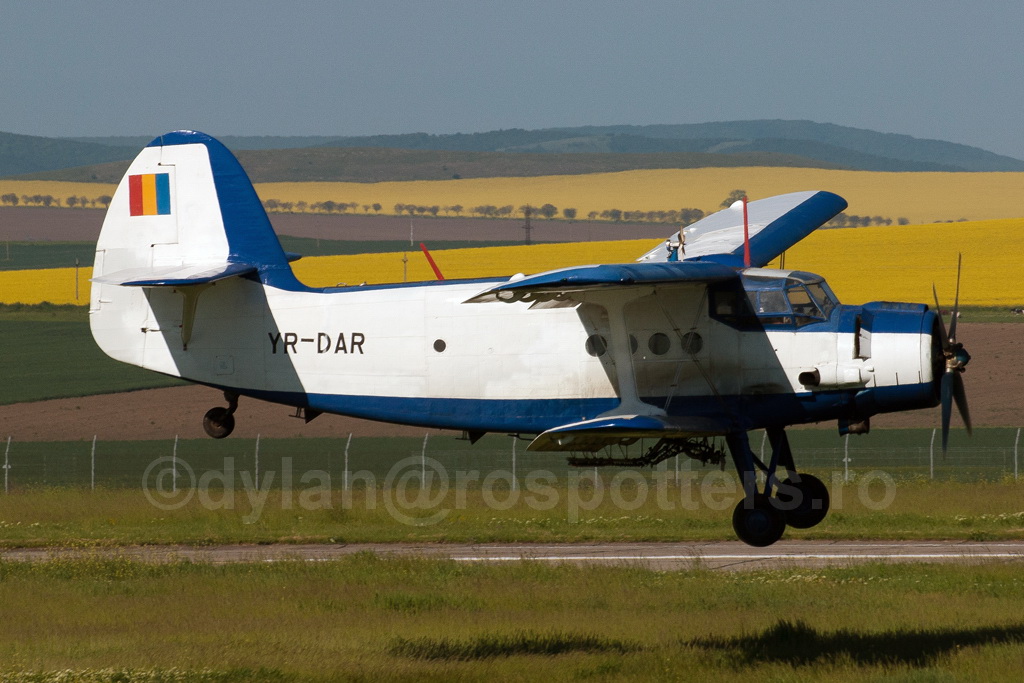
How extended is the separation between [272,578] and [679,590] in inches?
351

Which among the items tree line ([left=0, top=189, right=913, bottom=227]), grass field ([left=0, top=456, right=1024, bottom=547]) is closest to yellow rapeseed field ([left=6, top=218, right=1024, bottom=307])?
grass field ([left=0, top=456, right=1024, bottom=547])

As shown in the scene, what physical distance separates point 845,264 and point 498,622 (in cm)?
4958

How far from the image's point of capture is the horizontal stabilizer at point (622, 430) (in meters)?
16.8

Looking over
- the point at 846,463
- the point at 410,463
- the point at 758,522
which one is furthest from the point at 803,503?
the point at 410,463

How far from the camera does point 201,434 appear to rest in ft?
163

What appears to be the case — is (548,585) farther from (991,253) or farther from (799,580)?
(991,253)

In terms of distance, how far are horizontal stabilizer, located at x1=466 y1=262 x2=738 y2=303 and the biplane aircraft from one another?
4 centimetres

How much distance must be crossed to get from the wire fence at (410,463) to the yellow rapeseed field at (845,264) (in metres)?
16.4

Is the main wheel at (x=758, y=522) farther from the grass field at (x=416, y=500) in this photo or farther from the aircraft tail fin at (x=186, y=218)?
the grass field at (x=416, y=500)

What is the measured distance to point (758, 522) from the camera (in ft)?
60.2

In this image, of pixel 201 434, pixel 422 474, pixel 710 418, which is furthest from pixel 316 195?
pixel 710 418

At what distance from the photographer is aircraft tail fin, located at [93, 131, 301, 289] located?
2064cm

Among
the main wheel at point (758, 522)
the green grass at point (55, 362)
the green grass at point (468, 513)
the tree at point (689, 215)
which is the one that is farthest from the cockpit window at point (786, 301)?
the tree at point (689, 215)

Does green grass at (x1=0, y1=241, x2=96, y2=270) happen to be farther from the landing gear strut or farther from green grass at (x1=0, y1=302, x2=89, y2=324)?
the landing gear strut
